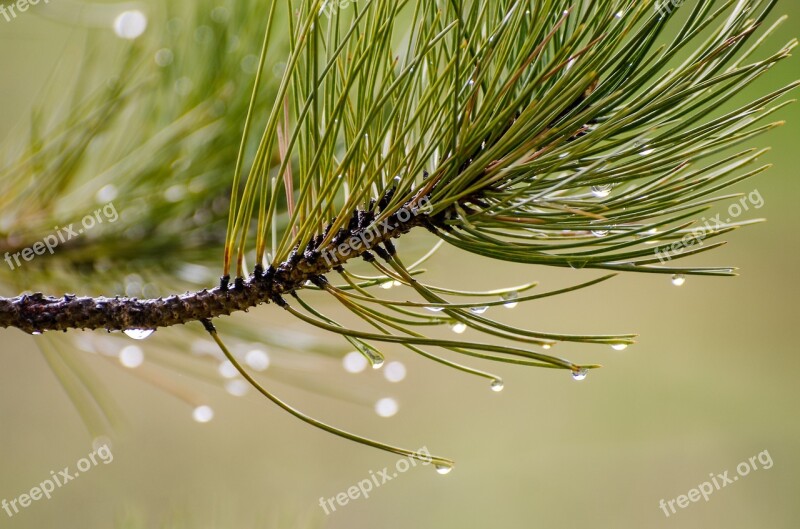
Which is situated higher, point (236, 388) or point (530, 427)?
point (530, 427)

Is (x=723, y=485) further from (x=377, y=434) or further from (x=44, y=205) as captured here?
(x=44, y=205)

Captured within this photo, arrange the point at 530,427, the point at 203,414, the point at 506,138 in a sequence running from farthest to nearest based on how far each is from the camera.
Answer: the point at 530,427
the point at 203,414
the point at 506,138

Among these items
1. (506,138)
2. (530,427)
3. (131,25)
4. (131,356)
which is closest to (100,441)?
(131,356)

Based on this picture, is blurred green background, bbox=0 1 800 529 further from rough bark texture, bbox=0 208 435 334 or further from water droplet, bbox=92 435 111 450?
rough bark texture, bbox=0 208 435 334

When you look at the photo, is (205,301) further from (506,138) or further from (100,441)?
(100,441)

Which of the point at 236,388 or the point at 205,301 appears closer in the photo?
the point at 205,301

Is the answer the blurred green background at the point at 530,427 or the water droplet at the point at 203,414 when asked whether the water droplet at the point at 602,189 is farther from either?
the blurred green background at the point at 530,427

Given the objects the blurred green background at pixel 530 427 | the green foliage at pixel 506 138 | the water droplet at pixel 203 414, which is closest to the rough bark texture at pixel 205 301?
the green foliage at pixel 506 138

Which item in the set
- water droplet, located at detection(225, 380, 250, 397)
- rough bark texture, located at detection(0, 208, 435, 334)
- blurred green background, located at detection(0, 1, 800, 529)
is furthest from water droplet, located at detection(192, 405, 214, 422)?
blurred green background, located at detection(0, 1, 800, 529)
